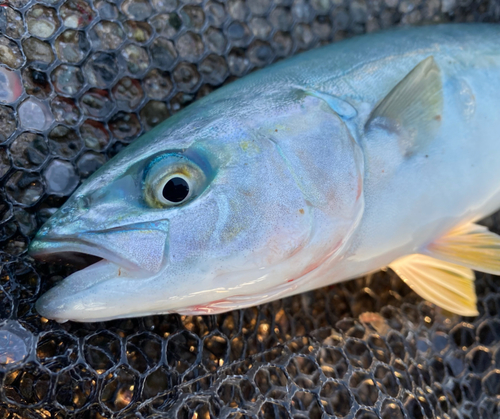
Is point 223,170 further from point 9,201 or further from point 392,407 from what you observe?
point 392,407

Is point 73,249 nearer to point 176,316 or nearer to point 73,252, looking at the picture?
point 73,252

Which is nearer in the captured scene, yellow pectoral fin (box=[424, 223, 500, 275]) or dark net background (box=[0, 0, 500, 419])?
dark net background (box=[0, 0, 500, 419])

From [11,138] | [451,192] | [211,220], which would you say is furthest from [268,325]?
[11,138]

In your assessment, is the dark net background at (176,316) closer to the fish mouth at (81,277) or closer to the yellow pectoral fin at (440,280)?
the fish mouth at (81,277)

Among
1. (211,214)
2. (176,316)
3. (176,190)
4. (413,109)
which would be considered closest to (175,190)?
(176,190)

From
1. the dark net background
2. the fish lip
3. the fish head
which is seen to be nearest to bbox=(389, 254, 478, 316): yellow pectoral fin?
the dark net background

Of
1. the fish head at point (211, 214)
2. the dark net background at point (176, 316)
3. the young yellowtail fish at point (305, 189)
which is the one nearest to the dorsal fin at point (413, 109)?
the young yellowtail fish at point (305, 189)

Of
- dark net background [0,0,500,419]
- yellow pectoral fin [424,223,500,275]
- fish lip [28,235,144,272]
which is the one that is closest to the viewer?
fish lip [28,235,144,272]

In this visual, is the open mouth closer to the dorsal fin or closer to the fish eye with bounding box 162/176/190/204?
the fish eye with bounding box 162/176/190/204
